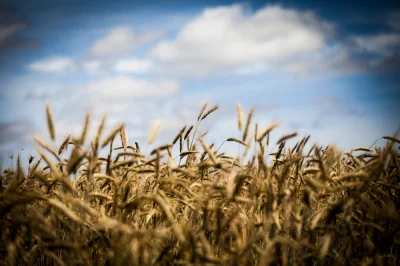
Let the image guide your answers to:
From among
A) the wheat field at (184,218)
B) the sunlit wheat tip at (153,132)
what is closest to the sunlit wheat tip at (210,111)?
the wheat field at (184,218)

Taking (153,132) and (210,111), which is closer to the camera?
(153,132)

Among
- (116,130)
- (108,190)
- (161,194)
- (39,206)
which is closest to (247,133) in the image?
(161,194)

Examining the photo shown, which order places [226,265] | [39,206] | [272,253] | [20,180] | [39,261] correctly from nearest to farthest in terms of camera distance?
1. [226,265]
2. [272,253]
3. [20,180]
4. [39,261]
5. [39,206]

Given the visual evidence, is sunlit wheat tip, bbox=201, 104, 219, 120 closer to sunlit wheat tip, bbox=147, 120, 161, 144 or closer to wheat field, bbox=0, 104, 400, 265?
wheat field, bbox=0, 104, 400, 265

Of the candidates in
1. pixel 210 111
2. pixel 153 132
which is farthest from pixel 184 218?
pixel 210 111

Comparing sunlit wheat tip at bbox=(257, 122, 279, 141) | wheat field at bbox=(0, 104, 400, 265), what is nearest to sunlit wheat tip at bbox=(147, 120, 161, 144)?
wheat field at bbox=(0, 104, 400, 265)

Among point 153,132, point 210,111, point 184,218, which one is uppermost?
point 210,111

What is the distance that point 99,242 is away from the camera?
7.25 feet

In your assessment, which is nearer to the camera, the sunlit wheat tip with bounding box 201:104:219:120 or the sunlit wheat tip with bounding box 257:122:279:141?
the sunlit wheat tip with bounding box 257:122:279:141

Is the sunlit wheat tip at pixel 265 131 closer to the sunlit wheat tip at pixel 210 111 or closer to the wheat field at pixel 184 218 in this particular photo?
the wheat field at pixel 184 218

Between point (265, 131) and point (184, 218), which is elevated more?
point (265, 131)

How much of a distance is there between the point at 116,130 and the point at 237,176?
817mm

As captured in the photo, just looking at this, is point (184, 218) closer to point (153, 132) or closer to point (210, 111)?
point (153, 132)

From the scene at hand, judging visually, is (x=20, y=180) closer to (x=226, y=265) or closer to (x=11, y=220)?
(x=11, y=220)
